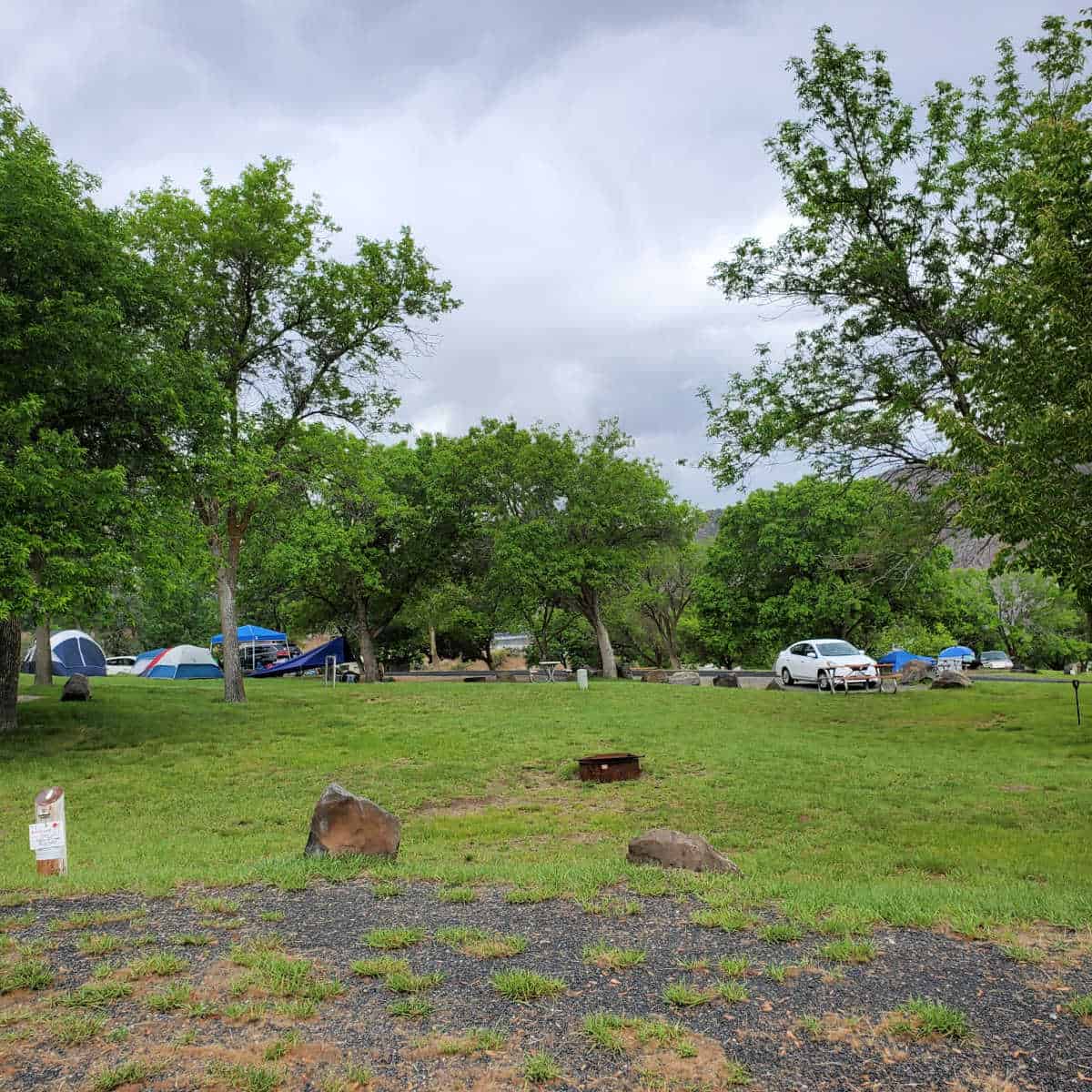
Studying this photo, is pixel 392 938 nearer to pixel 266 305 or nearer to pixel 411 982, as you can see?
pixel 411 982

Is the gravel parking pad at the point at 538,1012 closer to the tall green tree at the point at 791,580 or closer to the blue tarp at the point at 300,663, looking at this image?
the tall green tree at the point at 791,580

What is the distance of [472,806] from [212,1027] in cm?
647

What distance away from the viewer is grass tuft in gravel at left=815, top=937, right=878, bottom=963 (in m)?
4.29

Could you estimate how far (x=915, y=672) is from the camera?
2722 cm

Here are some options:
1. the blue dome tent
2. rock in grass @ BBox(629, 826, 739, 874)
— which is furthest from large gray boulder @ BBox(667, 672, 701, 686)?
the blue dome tent

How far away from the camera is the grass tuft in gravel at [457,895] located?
548 cm

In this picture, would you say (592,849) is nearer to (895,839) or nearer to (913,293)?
(895,839)

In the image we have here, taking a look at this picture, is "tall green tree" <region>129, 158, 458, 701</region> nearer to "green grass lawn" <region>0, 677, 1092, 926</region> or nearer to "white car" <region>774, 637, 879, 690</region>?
"green grass lawn" <region>0, 677, 1092, 926</region>

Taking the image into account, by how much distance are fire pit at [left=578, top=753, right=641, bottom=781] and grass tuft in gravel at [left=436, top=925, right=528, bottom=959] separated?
663 centimetres

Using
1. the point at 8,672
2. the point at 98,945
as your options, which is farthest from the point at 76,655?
the point at 98,945

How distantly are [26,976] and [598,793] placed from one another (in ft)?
24.3

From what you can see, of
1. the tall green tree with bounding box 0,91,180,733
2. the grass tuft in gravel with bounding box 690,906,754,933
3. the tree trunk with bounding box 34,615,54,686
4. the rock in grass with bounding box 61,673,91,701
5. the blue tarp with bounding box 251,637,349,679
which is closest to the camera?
the grass tuft in gravel with bounding box 690,906,754,933

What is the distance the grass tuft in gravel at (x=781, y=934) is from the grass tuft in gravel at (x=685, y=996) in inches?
31.8

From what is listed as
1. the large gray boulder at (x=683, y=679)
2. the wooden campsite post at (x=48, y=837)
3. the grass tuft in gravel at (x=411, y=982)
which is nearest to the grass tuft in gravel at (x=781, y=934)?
the grass tuft in gravel at (x=411, y=982)
